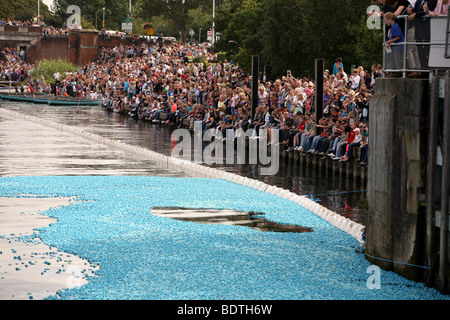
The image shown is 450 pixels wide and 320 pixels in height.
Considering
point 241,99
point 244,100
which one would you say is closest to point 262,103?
point 244,100

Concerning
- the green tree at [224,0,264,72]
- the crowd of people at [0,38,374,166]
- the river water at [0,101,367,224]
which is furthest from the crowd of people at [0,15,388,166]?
the green tree at [224,0,264,72]

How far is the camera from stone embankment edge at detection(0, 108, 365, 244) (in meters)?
16.8

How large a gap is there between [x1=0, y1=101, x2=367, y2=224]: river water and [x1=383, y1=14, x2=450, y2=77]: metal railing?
2834 mm

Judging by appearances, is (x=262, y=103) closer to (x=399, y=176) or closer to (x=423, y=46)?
(x=423, y=46)

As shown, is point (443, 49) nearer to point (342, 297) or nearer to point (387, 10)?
point (387, 10)

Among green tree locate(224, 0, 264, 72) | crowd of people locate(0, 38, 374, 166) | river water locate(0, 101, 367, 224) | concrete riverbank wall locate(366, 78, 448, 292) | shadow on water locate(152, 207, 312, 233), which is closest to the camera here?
concrete riverbank wall locate(366, 78, 448, 292)

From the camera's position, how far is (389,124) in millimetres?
12789

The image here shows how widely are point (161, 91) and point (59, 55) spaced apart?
51.9 m

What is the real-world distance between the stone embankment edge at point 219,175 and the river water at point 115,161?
0.62 meters

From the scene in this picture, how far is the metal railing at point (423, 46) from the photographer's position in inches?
497

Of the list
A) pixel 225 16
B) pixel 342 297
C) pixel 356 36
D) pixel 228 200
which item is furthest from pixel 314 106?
pixel 225 16

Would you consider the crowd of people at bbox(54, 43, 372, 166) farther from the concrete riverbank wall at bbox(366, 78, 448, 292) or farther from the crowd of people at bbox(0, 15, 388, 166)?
the concrete riverbank wall at bbox(366, 78, 448, 292)

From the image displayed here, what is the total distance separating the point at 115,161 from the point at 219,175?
20.4ft

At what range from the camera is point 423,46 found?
12883mm
